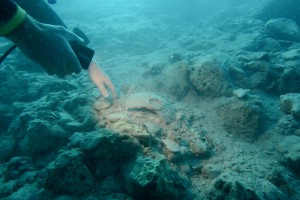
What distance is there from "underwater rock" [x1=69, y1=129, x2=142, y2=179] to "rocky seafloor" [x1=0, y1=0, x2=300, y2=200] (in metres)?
0.01

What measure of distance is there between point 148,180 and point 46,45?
1680mm

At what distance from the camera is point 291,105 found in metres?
4.49

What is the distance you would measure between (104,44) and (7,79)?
7.08 metres

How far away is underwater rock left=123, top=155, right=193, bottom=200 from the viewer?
233 centimetres

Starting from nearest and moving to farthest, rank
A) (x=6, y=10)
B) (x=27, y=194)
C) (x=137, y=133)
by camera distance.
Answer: (x=6, y=10)
(x=27, y=194)
(x=137, y=133)

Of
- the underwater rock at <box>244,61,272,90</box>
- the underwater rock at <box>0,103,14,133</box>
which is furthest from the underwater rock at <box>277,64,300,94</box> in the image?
the underwater rock at <box>0,103,14,133</box>

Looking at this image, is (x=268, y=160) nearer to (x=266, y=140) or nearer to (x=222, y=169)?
(x=266, y=140)

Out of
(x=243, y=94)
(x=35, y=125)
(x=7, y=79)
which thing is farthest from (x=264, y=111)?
(x=7, y=79)

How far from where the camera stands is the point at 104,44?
11.6m

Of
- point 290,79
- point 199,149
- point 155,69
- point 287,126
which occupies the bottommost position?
point 155,69

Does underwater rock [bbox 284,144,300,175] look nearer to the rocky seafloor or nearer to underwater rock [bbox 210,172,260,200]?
the rocky seafloor

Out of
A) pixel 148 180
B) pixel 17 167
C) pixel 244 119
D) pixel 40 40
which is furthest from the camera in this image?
pixel 244 119

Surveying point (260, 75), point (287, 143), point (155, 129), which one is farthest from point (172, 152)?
point (260, 75)

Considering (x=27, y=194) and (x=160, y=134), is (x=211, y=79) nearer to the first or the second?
(x=160, y=134)
